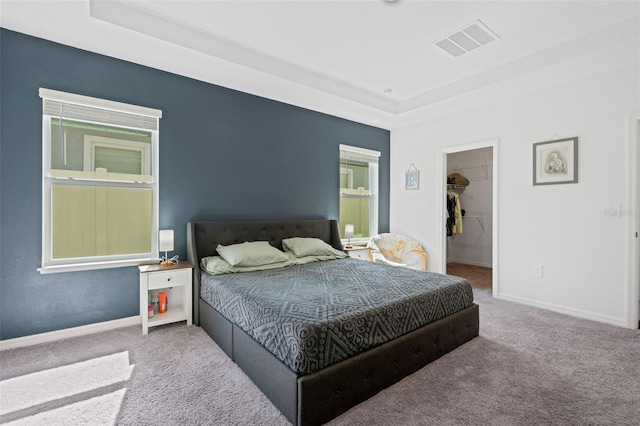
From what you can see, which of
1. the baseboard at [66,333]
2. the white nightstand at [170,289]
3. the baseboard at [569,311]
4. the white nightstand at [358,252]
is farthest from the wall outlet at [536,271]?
the baseboard at [66,333]

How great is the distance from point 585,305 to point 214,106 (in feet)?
15.3

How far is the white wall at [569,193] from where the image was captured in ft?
9.94

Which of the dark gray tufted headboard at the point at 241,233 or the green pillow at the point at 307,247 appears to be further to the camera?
the green pillow at the point at 307,247

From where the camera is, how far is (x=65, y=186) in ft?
9.07

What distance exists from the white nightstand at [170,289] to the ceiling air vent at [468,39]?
11.1 feet

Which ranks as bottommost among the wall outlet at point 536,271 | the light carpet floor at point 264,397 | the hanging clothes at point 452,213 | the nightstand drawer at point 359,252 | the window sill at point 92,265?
the light carpet floor at point 264,397

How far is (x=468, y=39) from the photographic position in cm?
289

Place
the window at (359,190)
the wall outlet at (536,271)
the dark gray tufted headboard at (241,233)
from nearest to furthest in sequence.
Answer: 1. the dark gray tufted headboard at (241,233)
2. the wall outlet at (536,271)
3. the window at (359,190)

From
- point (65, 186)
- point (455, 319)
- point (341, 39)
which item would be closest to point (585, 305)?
point (455, 319)

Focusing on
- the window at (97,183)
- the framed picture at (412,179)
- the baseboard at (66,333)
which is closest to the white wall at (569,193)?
the framed picture at (412,179)

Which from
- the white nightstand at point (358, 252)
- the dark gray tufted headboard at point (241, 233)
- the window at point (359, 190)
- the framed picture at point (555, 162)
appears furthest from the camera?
the window at point (359, 190)

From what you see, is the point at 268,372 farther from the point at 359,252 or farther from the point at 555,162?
the point at 555,162

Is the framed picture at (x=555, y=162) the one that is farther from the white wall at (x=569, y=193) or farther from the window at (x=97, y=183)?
the window at (x=97, y=183)

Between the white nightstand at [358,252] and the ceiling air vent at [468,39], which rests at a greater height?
the ceiling air vent at [468,39]
